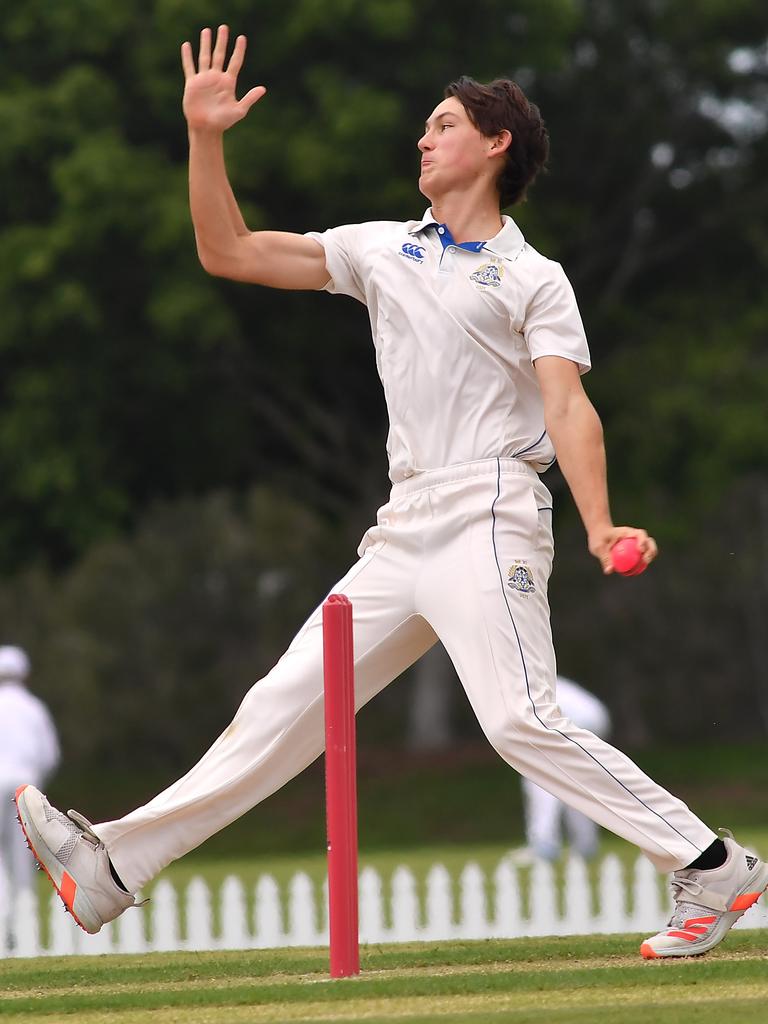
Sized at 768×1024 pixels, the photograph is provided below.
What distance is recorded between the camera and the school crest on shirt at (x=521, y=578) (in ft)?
16.2

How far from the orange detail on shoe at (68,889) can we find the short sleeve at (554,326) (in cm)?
178

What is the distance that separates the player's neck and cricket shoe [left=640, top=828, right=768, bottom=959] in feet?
5.66

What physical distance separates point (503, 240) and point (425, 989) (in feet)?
6.35

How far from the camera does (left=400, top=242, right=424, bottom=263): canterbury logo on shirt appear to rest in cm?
515

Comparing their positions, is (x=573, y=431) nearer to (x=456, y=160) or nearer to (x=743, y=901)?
(x=456, y=160)

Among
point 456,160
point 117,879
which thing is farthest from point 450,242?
point 117,879

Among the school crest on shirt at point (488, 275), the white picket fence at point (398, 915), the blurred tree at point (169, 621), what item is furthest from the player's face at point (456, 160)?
the blurred tree at point (169, 621)

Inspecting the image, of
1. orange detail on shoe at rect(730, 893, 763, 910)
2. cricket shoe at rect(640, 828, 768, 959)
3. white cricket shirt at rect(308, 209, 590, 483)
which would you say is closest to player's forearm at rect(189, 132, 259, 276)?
white cricket shirt at rect(308, 209, 590, 483)

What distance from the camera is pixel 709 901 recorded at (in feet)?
16.5

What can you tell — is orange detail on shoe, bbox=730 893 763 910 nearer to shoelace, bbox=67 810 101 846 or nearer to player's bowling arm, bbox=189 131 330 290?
shoelace, bbox=67 810 101 846

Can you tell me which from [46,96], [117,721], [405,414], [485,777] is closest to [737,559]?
[117,721]

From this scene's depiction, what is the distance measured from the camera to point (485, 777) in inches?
979

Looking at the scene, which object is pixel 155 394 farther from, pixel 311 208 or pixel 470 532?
pixel 470 532

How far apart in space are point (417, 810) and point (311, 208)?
24.3ft
